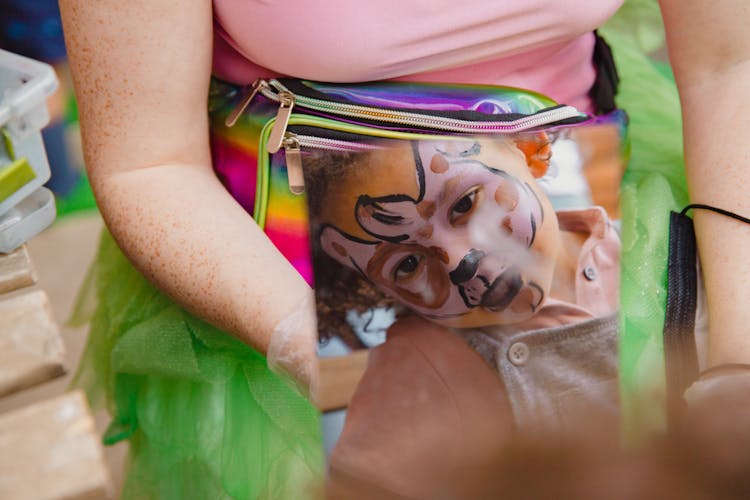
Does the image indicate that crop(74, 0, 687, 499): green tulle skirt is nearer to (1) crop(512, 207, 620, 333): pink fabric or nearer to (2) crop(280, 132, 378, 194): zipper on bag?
(1) crop(512, 207, 620, 333): pink fabric

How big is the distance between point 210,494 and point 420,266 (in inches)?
15.0

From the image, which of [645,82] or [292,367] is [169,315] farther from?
[645,82]

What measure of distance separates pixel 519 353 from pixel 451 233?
0.10 meters

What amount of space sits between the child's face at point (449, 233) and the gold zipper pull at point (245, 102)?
21 centimetres

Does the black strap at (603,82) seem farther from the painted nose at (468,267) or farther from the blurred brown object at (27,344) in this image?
the blurred brown object at (27,344)

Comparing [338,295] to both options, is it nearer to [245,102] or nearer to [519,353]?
[519,353]

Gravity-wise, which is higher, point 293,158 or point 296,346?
point 293,158

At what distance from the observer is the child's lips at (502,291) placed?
0.59 meters

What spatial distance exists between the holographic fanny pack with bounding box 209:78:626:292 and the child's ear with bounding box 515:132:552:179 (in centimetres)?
1

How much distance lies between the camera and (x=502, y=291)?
0.60 meters

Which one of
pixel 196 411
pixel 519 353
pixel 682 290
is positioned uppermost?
pixel 519 353

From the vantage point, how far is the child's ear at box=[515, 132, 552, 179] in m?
0.69

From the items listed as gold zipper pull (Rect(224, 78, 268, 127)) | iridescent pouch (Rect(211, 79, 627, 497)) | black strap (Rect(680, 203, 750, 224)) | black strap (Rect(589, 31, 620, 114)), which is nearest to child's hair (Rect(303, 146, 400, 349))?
iridescent pouch (Rect(211, 79, 627, 497))

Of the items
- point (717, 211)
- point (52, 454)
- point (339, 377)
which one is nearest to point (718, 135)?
point (717, 211)
